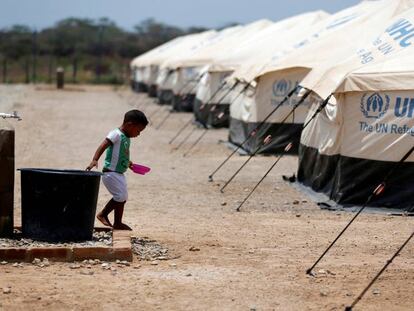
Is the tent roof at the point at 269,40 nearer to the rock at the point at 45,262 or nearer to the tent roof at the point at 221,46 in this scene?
the tent roof at the point at 221,46

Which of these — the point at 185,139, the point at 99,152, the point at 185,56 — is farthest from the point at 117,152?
the point at 185,56

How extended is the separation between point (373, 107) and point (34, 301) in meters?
6.07

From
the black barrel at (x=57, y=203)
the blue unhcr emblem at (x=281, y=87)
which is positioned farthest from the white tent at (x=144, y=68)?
the black barrel at (x=57, y=203)

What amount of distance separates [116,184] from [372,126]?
398 cm

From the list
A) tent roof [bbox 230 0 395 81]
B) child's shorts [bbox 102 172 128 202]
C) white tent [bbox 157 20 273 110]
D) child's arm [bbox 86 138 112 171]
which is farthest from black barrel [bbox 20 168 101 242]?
white tent [bbox 157 20 273 110]

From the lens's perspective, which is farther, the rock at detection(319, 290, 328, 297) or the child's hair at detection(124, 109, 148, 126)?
the child's hair at detection(124, 109, 148, 126)

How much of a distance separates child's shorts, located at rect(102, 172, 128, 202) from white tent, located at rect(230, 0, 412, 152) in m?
6.57

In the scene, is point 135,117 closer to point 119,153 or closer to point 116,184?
point 119,153

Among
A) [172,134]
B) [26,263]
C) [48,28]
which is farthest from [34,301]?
[48,28]

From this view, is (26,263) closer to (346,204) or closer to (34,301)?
(34,301)

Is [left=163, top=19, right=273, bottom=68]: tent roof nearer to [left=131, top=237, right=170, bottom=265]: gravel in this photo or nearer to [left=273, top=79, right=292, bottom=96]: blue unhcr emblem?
[left=273, top=79, right=292, bottom=96]: blue unhcr emblem

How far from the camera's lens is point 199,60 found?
29.7 metres

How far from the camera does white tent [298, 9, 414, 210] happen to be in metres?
10.6

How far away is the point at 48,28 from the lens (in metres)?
94.2
